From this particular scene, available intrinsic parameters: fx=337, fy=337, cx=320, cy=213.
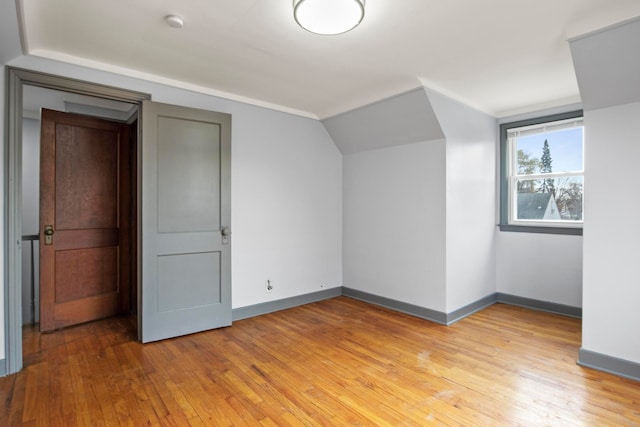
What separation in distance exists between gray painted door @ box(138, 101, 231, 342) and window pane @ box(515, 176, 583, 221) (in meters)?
3.66

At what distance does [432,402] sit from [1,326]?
10.0 feet

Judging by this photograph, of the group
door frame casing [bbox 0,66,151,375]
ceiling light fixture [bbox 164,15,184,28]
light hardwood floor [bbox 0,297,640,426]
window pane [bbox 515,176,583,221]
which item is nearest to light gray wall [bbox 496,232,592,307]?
window pane [bbox 515,176,583,221]

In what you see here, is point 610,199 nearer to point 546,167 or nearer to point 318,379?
point 546,167

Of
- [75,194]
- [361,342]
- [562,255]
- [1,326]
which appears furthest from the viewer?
[562,255]

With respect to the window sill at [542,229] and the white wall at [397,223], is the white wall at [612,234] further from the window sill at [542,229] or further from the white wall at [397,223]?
the window sill at [542,229]

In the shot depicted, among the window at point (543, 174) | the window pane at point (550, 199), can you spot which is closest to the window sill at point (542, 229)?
the window at point (543, 174)

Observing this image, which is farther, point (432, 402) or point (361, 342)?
point (361, 342)

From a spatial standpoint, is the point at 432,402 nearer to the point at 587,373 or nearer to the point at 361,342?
the point at 361,342

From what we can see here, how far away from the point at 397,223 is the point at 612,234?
79.6 inches

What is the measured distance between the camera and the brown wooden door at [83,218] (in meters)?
3.35

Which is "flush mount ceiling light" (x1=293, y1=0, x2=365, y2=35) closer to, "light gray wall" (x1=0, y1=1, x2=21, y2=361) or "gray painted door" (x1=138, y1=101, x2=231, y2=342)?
"light gray wall" (x1=0, y1=1, x2=21, y2=361)

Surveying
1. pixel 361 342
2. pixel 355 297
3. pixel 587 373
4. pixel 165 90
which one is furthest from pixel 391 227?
pixel 165 90

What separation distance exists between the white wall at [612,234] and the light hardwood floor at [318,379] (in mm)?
351

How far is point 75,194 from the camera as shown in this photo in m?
3.54
